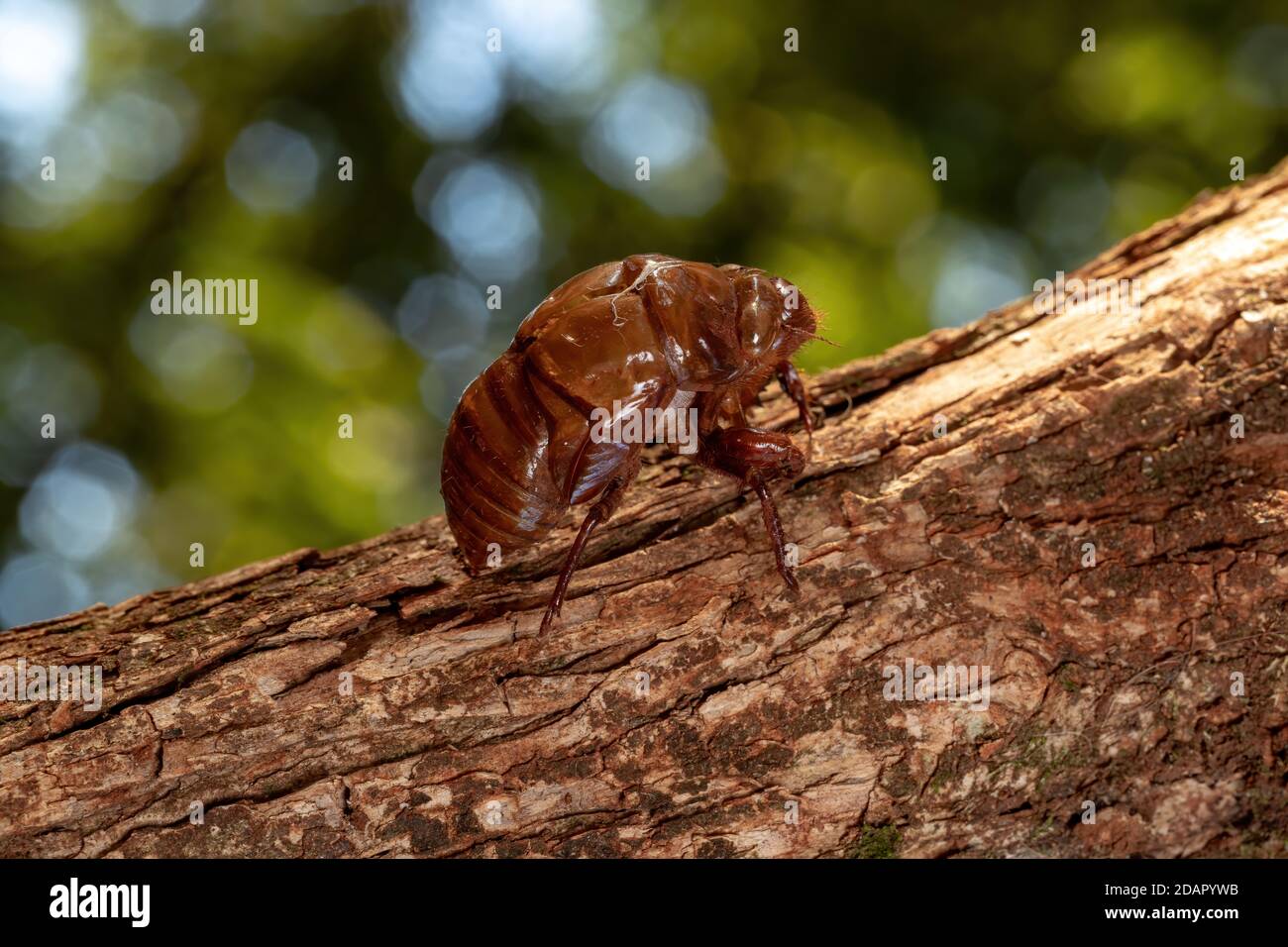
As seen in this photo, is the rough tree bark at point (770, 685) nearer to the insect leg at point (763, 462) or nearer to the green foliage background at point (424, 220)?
the insect leg at point (763, 462)

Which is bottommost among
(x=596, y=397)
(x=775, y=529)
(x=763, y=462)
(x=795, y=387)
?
(x=775, y=529)

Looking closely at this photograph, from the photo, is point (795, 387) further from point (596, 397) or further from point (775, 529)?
point (596, 397)

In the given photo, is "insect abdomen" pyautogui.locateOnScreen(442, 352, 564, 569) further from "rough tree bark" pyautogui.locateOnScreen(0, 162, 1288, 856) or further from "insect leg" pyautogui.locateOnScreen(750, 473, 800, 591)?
"insect leg" pyautogui.locateOnScreen(750, 473, 800, 591)

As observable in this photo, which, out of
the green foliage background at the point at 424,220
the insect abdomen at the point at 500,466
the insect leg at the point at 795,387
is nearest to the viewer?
the insect abdomen at the point at 500,466

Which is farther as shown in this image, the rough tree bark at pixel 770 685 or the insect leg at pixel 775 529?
the insect leg at pixel 775 529

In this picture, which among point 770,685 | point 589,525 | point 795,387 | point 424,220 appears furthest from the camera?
point 424,220

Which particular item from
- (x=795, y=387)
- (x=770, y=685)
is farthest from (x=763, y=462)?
(x=770, y=685)

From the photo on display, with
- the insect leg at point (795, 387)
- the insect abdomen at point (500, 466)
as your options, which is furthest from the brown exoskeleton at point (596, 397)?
the insect leg at point (795, 387)
